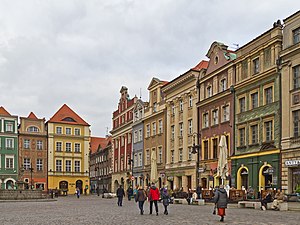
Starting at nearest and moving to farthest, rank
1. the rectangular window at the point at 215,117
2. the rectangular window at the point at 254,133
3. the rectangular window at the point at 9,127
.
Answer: the rectangular window at the point at 254,133, the rectangular window at the point at 215,117, the rectangular window at the point at 9,127

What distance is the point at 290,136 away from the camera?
32.3m

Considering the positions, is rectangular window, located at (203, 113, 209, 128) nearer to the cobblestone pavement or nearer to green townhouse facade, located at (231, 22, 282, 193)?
green townhouse facade, located at (231, 22, 282, 193)

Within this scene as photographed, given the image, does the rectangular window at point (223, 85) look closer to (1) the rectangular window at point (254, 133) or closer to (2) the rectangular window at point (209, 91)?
(2) the rectangular window at point (209, 91)

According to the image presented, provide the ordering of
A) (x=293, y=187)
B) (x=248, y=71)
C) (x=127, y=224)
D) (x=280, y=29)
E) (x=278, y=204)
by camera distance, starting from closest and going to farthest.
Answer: (x=127, y=224) < (x=278, y=204) < (x=293, y=187) < (x=280, y=29) < (x=248, y=71)

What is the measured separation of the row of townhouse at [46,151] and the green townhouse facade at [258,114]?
4211 centimetres

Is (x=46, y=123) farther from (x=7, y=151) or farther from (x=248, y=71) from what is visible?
(x=248, y=71)

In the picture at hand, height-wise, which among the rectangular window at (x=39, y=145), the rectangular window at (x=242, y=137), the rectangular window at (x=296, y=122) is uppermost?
the rectangular window at (x=296, y=122)

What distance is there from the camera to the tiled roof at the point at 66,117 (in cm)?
8131

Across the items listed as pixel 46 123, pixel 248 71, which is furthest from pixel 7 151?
pixel 248 71

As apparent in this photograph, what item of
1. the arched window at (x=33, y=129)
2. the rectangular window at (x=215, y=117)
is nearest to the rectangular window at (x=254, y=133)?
the rectangular window at (x=215, y=117)

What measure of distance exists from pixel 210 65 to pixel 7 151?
41.7 m

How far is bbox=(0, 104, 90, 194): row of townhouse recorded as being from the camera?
7456cm

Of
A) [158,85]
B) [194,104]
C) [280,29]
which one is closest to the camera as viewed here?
[280,29]

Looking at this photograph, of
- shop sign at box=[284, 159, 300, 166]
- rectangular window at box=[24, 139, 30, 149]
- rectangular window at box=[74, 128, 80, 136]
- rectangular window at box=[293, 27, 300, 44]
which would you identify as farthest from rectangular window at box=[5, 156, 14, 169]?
rectangular window at box=[293, 27, 300, 44]
